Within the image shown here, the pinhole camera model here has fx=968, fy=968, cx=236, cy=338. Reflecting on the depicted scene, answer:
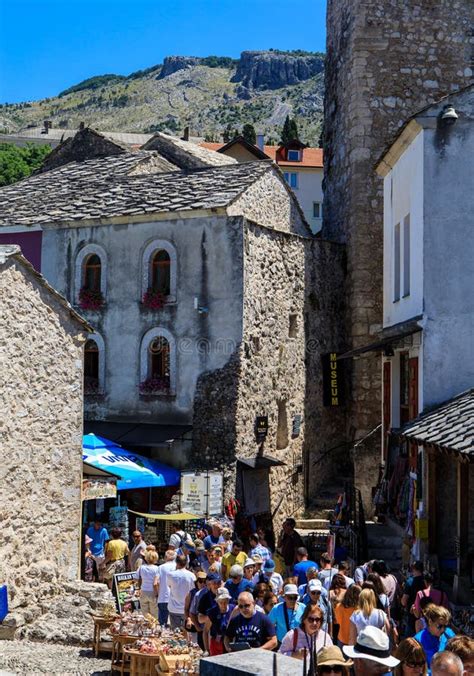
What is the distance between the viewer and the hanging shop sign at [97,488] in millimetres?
16422

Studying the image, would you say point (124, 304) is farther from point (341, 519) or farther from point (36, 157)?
point (36, 157)

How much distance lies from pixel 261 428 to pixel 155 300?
4.04m

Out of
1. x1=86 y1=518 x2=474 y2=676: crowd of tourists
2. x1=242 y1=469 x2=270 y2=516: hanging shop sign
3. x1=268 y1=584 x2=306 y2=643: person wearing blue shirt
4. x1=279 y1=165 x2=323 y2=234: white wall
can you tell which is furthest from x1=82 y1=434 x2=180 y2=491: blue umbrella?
x1=279 y1=165 x2=323 y2=234: white wall

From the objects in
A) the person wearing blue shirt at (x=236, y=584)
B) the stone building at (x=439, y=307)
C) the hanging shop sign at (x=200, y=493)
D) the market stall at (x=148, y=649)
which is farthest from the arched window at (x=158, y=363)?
the person wearing blue shirt at (x=236, y=584)

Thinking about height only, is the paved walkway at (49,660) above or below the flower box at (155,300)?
below

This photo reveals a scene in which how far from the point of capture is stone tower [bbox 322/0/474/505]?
1072 inches

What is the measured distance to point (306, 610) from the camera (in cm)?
922

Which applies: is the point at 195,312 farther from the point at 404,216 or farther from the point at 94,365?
the point at 404,216

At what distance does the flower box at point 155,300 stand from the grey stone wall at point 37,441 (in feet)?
25.7

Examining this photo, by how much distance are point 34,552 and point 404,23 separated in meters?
19.7

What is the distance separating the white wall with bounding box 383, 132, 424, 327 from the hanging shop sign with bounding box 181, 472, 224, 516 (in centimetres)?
510

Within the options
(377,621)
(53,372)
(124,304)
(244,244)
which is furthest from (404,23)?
(377,621)

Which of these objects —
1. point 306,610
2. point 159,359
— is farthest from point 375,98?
point 306,610

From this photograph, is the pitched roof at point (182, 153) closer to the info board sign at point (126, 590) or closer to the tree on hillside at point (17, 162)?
the info board sign at point (126, 590)
